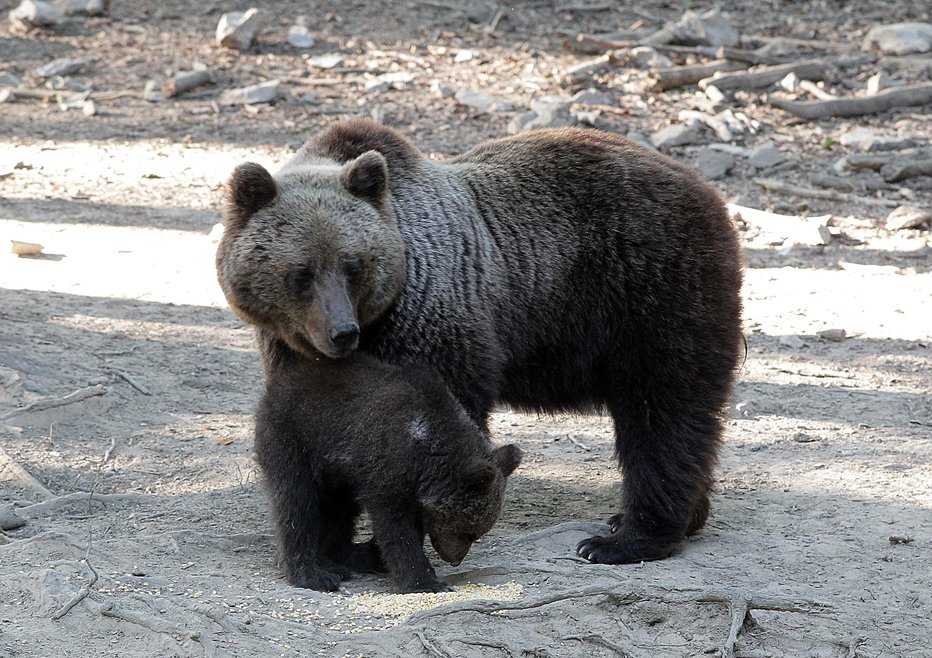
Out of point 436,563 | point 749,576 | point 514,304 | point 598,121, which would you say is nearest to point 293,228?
point 514,304

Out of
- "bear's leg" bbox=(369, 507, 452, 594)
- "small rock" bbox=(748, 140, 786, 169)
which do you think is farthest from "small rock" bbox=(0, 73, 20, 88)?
"bear's leg" bbox=(369, 507, 452, 594)

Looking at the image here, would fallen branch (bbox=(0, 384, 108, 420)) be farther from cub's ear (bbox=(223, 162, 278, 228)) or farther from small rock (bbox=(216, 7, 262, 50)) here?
small rock (bbox=(216, 7, 262, 50))

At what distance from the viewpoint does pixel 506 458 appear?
6121 mm

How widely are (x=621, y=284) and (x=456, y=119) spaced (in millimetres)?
9985

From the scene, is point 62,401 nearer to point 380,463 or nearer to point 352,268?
point 352,268

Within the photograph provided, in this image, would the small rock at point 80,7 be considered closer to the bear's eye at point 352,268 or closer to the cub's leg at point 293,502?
the bear's eye at point 352,268

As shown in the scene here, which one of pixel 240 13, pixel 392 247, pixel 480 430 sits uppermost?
pixel 240 13

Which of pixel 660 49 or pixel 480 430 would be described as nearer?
pixel 480 430

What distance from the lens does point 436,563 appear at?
6.46m

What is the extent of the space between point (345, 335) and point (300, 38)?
13994mm

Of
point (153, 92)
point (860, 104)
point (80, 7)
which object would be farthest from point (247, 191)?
point (80, 7)

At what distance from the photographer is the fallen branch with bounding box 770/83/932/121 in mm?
16266

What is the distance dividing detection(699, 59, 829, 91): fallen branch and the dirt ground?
1.54 feet

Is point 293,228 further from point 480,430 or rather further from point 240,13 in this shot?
point 240,13
